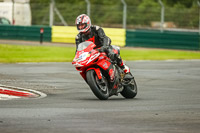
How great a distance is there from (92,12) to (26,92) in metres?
24.0

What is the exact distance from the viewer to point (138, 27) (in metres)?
40.8

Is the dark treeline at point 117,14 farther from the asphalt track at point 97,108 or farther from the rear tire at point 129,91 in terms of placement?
the rear tire at point 129,91

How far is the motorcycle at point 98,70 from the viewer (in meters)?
10.5

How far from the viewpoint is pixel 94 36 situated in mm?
11305

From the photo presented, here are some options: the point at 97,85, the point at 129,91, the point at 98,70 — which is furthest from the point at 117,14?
the point at 97,85

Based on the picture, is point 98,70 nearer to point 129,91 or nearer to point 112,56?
point 112,56

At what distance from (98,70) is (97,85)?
0.29 m

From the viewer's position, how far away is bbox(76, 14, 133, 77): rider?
11023mm

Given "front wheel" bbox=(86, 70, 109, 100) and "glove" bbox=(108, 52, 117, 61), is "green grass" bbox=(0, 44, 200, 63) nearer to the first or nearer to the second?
"glove" bbox=(108, 52, 117, 61)

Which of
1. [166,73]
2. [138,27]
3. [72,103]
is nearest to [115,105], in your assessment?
[72,103]

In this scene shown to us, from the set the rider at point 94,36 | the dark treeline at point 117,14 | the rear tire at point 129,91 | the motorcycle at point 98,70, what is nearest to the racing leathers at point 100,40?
the rider at point 94,36

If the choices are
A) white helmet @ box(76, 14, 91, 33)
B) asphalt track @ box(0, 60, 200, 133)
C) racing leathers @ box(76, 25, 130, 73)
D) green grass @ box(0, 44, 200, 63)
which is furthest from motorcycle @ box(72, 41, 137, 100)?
green grass @ box(0, 44, 200, 63)

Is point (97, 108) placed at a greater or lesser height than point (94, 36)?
lesser

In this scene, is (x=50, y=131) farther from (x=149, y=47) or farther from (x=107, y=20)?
(x=107, y=20)
